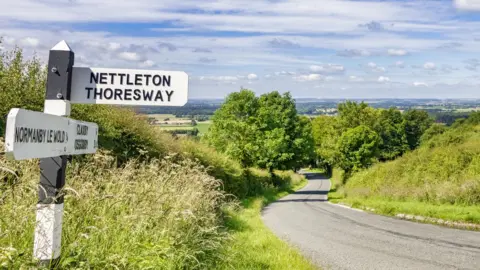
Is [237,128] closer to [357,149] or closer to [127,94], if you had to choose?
[357,149]

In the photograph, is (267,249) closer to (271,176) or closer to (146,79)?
(146,79)

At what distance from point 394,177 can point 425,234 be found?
52.3 feet

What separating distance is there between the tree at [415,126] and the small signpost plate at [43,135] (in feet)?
292

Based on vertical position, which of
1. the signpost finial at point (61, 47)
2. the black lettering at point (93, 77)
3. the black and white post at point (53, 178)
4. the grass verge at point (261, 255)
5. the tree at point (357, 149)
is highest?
the signpost finial at point (61, 47)

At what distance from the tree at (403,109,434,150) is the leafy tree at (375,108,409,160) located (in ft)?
17.8

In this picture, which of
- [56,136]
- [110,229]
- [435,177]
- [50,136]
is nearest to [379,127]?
[435,177]

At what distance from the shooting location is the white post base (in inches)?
138

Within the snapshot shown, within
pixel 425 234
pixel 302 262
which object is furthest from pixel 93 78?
pixel 425 234

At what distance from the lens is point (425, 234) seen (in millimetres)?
13695

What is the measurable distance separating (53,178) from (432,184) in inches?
895

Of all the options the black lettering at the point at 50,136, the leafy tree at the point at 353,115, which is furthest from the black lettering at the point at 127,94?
the leafy tree at the point at 353,115

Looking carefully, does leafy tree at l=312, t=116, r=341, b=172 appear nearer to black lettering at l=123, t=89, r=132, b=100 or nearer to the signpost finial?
black lettering at l=123, t=89, r=132, b=100

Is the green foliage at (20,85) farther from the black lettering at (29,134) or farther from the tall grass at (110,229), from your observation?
the black lettering at (29,134)

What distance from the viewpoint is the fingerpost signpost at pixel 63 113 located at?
3311 mm
